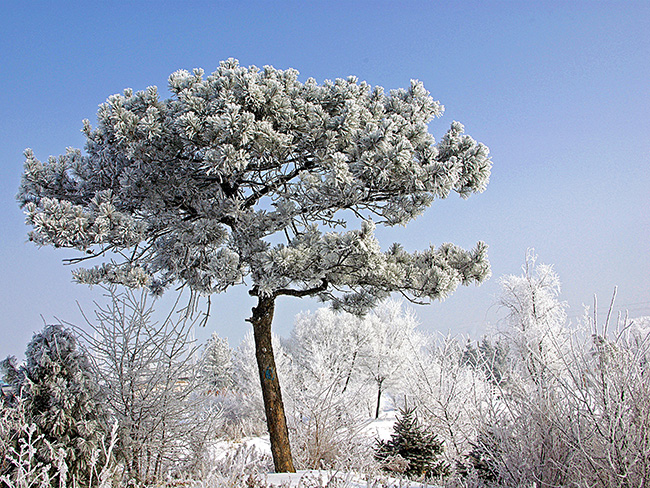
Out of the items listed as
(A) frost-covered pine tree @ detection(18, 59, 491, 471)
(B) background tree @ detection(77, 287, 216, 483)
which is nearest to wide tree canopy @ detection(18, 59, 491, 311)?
(A) frost-covered pine tree @ detection(18, 59, 491, 471)

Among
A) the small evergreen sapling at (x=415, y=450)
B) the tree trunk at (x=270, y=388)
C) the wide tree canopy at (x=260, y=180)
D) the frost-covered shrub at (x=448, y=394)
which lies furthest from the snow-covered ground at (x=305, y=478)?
the wide tree canopy at (x=260, y=180)

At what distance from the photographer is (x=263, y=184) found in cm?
700

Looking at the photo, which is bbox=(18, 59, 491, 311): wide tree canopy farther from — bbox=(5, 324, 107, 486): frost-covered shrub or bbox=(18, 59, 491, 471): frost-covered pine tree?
bbox=(5, 324, 107, 486): frost-covered shrub

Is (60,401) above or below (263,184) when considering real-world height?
below

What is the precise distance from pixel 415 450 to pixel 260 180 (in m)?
4.96

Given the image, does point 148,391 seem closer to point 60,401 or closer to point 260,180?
point 60,401

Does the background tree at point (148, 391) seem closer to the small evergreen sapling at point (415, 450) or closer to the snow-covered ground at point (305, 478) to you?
the snow-covered ground at point (305, 478)

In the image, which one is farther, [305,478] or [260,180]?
[260,180]

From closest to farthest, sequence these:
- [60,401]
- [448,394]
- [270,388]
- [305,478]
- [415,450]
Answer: [60,401], [305,478], [270,388], [448,394], [415,450]

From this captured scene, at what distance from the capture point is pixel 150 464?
4.21 m

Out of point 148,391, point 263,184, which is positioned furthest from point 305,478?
point 263,184

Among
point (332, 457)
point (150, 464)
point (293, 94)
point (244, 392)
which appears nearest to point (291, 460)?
point (332, 457)

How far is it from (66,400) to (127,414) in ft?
1.97

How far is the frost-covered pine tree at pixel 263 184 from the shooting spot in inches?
222
